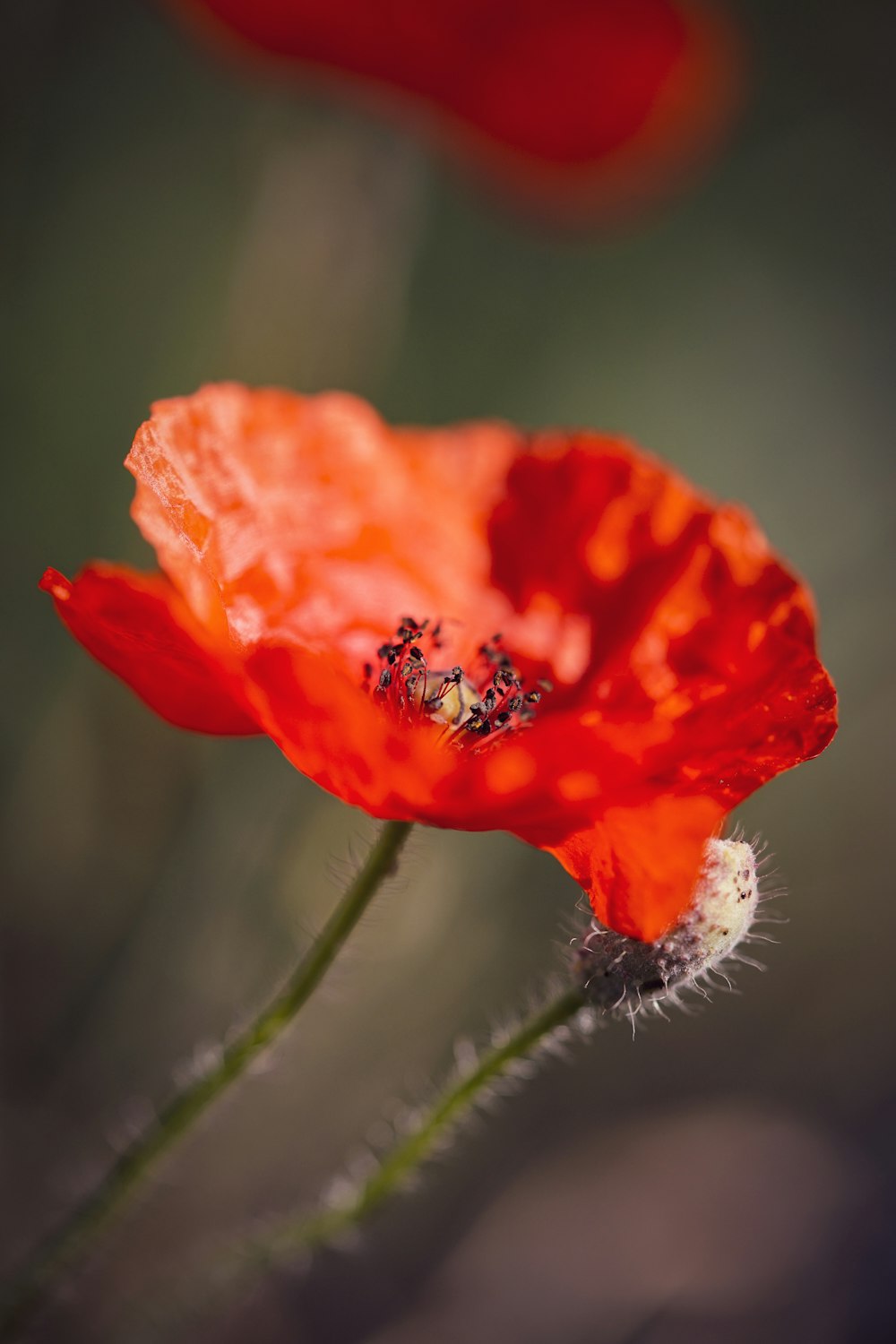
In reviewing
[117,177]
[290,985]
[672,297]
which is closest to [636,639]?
[290,985]

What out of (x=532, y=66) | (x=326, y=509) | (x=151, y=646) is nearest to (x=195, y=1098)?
(x=151, y=646)

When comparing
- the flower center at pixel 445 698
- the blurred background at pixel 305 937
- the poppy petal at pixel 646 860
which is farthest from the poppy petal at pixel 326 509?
the blurred background at pixel 305 937

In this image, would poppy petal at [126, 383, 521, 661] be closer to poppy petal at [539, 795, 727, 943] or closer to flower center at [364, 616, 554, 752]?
flower center at [364, 616, 554, 752]

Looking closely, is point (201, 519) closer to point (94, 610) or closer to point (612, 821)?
point (94, 610)

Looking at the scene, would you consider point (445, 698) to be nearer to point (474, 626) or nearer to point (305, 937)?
point (474, 626)

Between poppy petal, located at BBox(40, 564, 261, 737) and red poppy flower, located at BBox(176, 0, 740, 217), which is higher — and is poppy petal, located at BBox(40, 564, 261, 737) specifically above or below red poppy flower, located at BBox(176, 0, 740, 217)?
below

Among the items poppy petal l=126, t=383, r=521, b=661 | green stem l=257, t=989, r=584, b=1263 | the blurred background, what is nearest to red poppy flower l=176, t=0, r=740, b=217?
the blurred background
